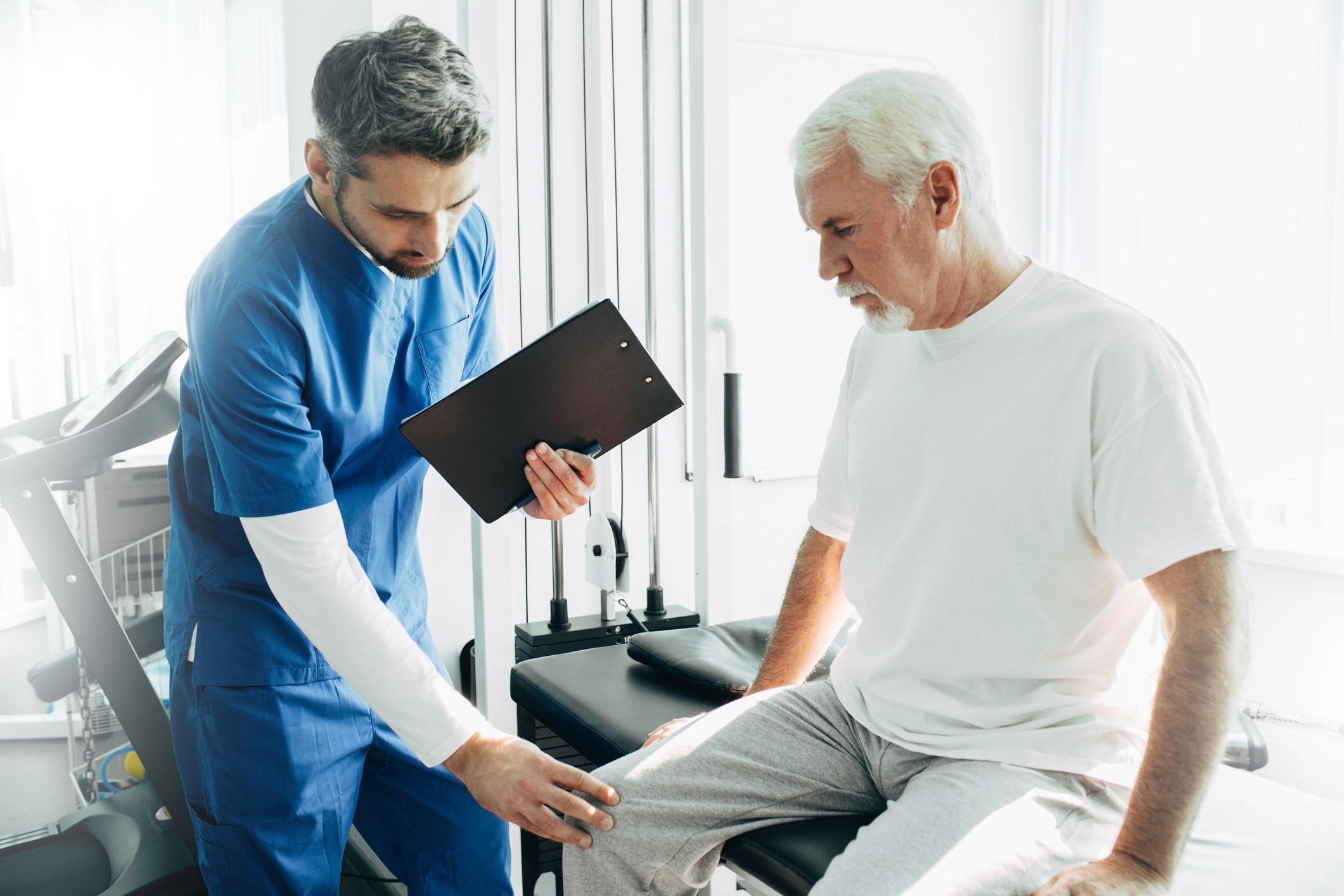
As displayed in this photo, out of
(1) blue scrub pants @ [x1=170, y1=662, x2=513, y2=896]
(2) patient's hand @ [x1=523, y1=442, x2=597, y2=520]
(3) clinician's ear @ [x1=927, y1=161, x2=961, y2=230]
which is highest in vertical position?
(3) clinician's ear @ [x1=927, y1=161, x2=961, y2=230]

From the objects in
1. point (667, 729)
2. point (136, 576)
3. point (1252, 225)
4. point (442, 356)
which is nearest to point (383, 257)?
point (442, 356)

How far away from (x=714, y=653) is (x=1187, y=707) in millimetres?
782

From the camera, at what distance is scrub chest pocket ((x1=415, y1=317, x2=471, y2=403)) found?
1.29 m

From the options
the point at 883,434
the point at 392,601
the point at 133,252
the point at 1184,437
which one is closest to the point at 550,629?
the point at 392,601

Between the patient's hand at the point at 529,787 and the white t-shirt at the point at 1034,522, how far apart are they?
0.34 m

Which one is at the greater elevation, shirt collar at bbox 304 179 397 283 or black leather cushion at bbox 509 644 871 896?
shirt collar at bbox 304 179 397 283

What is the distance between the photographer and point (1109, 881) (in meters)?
0.84

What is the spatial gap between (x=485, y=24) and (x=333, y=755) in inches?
48.2

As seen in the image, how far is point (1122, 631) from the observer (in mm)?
1041

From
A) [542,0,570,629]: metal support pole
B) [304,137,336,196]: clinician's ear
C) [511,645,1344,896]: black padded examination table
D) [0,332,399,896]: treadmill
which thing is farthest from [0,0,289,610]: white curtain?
[511,645,1344,896]: black padded examination table

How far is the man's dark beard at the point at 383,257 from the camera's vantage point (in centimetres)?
107

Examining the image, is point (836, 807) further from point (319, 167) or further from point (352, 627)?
point (319, 167)

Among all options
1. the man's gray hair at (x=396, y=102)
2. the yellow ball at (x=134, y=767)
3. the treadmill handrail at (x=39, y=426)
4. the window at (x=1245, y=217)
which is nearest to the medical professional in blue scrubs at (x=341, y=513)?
the man's gray hair at (x=396, y=102)

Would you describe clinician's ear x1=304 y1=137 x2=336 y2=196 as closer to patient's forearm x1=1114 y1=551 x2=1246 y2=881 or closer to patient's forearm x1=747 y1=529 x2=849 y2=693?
patient's forearm x1=747 y1=529 x2=849 y2=693
